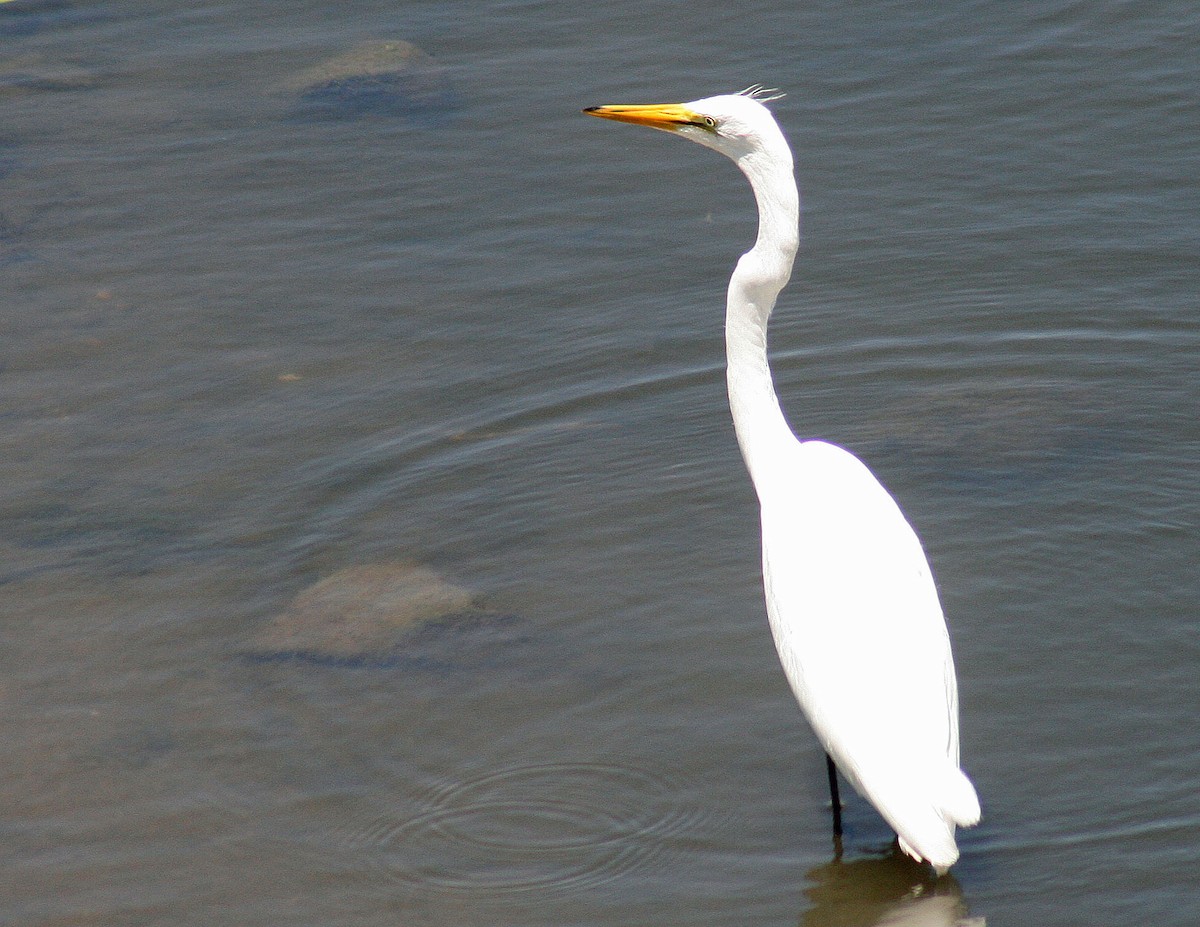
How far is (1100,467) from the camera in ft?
18.1

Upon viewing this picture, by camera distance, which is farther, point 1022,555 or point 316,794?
point 1022,555

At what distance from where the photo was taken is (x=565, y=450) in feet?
19.2

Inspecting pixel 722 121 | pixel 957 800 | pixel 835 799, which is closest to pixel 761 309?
pixel 722 121

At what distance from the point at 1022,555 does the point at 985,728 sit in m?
0.83

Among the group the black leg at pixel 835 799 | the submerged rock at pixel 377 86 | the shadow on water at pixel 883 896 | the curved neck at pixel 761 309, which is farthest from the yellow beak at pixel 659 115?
the submerged rock at pixel 377 86

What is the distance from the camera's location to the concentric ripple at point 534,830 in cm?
409

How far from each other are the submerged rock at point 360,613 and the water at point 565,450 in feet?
0.20

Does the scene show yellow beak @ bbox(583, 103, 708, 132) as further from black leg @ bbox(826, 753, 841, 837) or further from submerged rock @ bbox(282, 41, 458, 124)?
submerged rock @ bbox(282, 41, 458, 124)

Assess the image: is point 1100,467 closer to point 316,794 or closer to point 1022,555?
point 1022,555

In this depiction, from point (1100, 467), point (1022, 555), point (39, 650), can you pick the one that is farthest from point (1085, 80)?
point (39, 650)

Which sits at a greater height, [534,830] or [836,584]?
[836,584]

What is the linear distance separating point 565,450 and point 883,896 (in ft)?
7.58

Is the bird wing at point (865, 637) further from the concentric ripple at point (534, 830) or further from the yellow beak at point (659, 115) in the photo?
the yellow beak at point (659, 115)

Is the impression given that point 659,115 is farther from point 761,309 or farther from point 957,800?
point 957,800
